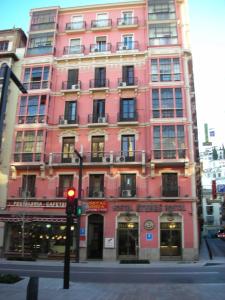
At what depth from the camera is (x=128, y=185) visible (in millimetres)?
27125

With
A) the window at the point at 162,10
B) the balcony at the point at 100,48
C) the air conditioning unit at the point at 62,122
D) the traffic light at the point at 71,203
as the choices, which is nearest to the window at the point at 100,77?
the balcony at the point at 100,48

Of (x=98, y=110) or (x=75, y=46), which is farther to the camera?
(x=75, y=46)

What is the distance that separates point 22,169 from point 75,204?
691 inches

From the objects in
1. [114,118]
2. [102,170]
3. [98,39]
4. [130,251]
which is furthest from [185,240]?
[98,39]

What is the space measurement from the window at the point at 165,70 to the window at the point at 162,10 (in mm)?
4741

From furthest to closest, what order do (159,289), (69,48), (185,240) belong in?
(69,48)
(185,240)
(159,289)

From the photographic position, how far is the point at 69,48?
32.2m

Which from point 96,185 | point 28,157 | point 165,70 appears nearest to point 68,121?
point 28,157

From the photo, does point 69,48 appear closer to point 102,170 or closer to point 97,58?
point 97,58

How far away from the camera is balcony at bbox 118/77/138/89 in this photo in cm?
2923

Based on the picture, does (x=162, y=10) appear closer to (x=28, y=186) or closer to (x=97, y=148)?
(x=97, y=148)

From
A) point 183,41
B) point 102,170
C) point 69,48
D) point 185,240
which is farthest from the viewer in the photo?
point 69,48

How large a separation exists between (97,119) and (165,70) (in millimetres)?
7589

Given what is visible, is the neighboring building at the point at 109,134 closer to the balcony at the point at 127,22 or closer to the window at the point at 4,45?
the balcony at the point at 127,22
